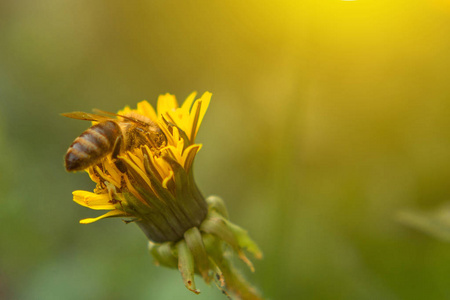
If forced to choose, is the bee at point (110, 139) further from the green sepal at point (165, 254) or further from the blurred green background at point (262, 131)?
the blurred green background at point (262, 131)

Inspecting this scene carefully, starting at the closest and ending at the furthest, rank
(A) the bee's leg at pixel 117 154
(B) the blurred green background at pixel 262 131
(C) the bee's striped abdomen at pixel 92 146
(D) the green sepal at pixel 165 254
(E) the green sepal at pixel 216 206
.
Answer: (C) the bee's striped abdomen at pixel 92 146 < (A) the bee's leg at pixel 117 154 < (D) the green sepal at pixel 165 254 < (E) the green sepal at pixel 216 206 < (B) the blurred green background at pixel 262 131

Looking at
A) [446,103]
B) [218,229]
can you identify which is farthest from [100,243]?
[446,103]

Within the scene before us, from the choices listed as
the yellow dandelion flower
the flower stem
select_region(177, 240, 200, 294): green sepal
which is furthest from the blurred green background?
select_region(177, 240, 200, 294): green sepal

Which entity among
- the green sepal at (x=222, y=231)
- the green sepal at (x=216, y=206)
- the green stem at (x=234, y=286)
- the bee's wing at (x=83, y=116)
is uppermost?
the bee's wing at (x=83, y=116)

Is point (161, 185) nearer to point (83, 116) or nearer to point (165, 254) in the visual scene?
point (165, 254)

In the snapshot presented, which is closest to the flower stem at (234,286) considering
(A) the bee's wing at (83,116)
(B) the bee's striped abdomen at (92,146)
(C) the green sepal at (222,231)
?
(C) the green sepal at (222,231)

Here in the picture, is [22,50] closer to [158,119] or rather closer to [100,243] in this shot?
[100,243]

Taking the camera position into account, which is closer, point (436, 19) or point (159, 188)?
point (159, 188)

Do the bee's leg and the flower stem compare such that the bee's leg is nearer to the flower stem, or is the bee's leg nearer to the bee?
the bee
